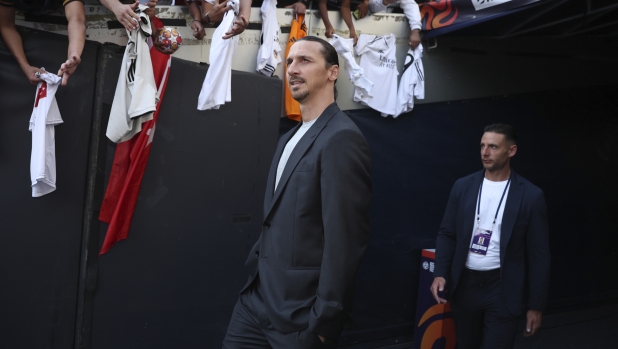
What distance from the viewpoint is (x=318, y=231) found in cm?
259

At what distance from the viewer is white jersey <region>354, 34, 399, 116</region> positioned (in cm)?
590

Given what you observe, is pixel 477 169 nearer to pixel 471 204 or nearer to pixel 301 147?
pixel 471 204

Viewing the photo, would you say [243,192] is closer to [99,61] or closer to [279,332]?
[99,61]

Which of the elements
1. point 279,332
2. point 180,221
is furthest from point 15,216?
point 279,332

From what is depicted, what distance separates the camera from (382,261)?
607 cm

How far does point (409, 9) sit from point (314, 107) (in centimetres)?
365

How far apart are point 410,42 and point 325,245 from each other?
4.04 meters

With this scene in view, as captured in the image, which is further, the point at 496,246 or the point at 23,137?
the point at 496,246

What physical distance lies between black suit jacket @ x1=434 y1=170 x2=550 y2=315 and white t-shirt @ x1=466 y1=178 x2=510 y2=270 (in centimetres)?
5

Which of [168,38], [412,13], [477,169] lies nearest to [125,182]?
[168,38]

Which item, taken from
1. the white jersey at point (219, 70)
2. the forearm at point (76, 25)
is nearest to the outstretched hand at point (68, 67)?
the forearm at point (76, 25)

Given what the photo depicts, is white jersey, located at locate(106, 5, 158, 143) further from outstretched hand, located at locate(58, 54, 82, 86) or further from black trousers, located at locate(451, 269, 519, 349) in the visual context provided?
black trousers, located at locate(451, 269, 519, 349)

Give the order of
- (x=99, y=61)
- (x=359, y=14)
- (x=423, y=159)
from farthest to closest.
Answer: (x=423, y=159) → (x=359, y=14) → (x=99, y=61)

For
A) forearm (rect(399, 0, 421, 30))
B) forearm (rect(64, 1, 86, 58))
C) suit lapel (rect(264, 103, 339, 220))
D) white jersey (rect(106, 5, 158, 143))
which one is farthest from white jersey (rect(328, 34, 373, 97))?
suit lapel (rect(264, 103, 339, 220))
